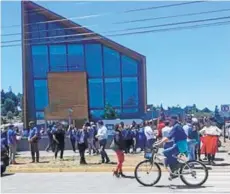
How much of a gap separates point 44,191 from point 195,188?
3500 millimetres

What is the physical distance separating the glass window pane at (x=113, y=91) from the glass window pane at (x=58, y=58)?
6.02 meters

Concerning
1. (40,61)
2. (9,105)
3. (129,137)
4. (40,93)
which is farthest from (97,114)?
(129,137)

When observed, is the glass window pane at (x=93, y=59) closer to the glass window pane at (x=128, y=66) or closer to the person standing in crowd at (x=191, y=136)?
the glass window pane at (x=128, y=66)

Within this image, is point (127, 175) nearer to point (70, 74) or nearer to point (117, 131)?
point (117, 131)

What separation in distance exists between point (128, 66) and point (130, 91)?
10.2ft

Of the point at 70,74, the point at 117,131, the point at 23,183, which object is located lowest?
the point at 23,183

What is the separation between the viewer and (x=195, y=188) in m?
11.8

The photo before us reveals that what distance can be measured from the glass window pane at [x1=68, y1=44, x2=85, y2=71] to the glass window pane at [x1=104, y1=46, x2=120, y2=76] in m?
3.07

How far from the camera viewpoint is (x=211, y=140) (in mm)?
17844

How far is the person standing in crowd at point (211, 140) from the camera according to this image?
17.8 metres

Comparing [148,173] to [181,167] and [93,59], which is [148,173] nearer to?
[181,167]

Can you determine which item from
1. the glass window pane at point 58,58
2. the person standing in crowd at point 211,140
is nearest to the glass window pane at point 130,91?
the glass window pane at point 58,58

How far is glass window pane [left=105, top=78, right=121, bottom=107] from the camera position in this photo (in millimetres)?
64250

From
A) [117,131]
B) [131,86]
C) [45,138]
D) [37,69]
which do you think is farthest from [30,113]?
[117,131]
